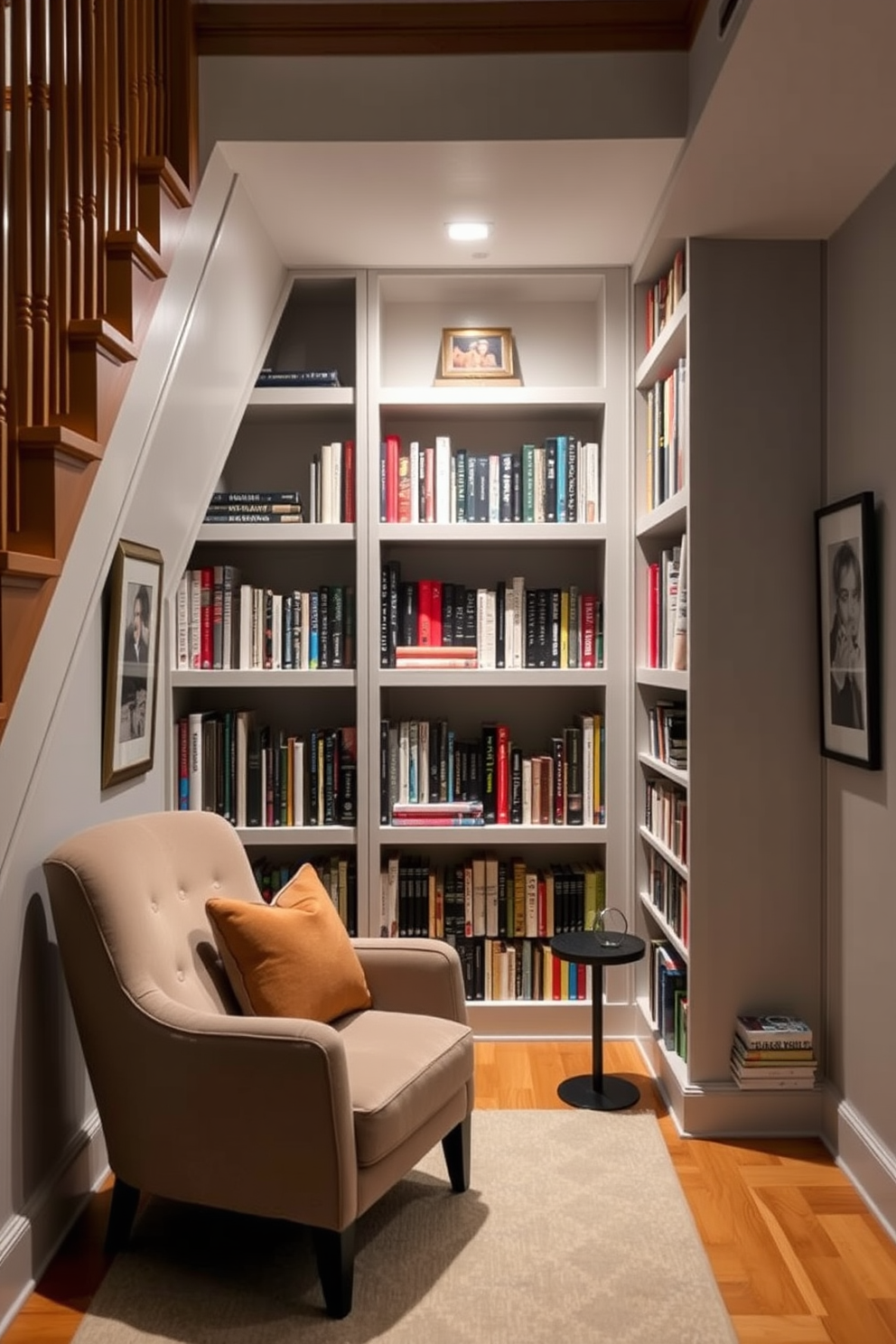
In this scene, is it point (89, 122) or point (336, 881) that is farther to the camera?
point (336, 881)

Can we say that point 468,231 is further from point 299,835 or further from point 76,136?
point 299,835

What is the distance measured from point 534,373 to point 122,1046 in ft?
8.51

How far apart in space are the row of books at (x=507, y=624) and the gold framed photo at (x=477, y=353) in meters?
0.68

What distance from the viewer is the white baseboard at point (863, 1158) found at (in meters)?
2.47

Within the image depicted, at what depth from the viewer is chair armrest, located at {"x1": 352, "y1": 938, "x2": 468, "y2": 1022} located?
8.85ft

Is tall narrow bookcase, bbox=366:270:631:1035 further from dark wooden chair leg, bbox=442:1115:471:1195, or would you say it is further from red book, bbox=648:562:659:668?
dark wooden chair leg, bbox=442:1115:471:1195

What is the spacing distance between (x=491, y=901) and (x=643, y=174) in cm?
223

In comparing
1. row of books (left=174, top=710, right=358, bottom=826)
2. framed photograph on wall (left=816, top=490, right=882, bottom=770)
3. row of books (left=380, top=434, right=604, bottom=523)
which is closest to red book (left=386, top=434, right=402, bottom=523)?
row of books (left=380, top=434, right=604, bottom=523)

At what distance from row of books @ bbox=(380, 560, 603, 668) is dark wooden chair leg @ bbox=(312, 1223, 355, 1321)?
1.92 metres

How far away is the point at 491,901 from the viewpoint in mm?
3713

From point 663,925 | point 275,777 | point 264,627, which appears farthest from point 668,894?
point 264,627

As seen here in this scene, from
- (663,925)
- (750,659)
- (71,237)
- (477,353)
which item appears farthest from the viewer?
(477,353)

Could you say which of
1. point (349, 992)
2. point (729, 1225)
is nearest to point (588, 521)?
point (349, 992)

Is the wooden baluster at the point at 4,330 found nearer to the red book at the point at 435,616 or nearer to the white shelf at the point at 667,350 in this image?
the white shelf at the point at 667,350
